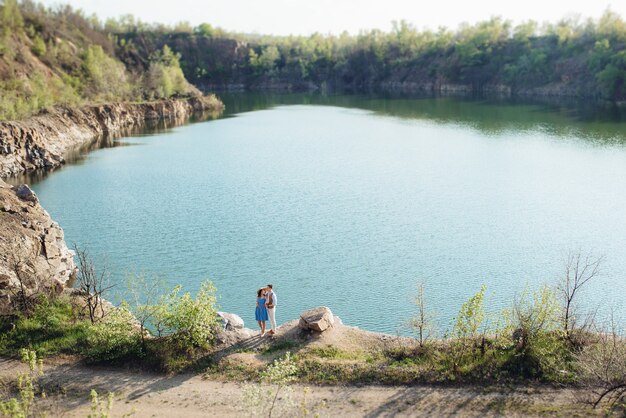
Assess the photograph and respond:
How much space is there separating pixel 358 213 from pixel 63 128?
48246mm

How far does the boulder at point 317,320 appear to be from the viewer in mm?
22188

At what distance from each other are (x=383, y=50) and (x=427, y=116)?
90.5 m

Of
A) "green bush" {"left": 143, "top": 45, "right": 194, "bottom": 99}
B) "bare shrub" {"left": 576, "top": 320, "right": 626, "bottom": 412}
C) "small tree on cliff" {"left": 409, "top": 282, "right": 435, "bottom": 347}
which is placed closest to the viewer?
"bare shrub" {"left": 576, "top": 320, "right": 626, "bottom": 412}

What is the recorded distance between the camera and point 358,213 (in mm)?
42250

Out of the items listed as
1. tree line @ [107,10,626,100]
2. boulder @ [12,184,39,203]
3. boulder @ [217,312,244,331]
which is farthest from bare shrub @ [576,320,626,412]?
tree line @ [107,10,626,100]

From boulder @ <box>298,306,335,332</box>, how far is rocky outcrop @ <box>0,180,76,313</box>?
38.7 feet

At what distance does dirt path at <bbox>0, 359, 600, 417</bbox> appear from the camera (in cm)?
1722

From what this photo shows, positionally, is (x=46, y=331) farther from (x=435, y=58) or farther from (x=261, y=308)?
(x=435, y=58)

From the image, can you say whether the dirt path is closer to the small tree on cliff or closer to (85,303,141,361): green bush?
(85,303,141,361): green bush

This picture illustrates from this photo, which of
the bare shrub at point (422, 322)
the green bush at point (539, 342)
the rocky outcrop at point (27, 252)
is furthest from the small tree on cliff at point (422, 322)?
the rocky outcrop at point (27, 252)

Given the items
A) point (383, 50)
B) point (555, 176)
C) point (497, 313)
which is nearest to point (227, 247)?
point (497, 313)

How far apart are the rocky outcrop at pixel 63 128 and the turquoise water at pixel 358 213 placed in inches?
165

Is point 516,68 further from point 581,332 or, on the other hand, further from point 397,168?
point 581,332

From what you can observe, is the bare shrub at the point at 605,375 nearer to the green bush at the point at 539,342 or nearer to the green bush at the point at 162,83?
the green bush at the point at 539,342
